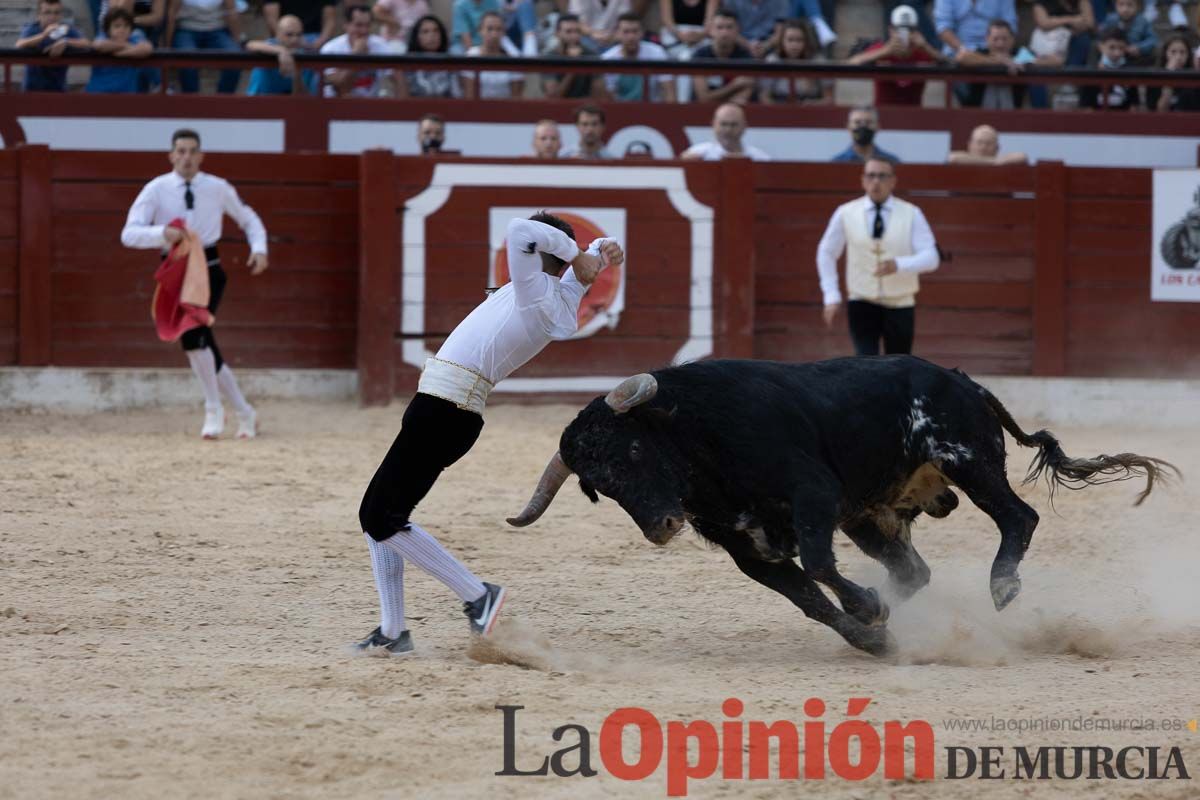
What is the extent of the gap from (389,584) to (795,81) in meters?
7.35

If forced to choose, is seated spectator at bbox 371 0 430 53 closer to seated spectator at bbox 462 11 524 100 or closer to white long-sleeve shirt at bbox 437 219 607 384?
seated spectator at bbox 462 11 524 100

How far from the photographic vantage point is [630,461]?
4.75 meters

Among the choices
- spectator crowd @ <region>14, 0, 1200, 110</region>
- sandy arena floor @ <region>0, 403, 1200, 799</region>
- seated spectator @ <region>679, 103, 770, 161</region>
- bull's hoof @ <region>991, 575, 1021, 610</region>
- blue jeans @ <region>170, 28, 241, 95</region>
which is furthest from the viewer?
blue jeans @ <region>170, 28, 241, 95</region>

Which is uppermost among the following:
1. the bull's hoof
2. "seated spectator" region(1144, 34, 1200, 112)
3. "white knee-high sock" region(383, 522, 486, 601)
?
"seated spectator" region(1144, 34, 1200, 112)

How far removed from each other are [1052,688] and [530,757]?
159cm

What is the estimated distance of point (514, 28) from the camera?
11.8 m

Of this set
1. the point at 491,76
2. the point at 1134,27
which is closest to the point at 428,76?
the point at 491,76

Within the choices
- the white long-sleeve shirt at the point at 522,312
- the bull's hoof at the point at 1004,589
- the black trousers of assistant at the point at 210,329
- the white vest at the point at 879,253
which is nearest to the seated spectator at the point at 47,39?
the black trousers of assistant at the point at 210,329

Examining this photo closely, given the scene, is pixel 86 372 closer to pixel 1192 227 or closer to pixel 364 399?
pixel 364 399

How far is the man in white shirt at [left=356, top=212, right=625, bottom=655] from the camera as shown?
467 cm

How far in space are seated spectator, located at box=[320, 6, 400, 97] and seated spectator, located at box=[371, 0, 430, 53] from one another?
14 cm

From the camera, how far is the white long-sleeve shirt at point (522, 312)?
4.54 m

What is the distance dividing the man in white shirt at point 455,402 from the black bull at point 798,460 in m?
0.28

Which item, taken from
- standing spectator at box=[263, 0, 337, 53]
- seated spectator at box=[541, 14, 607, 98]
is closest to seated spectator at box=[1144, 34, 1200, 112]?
seated spectator at box=[541, 14, 607, 98]
